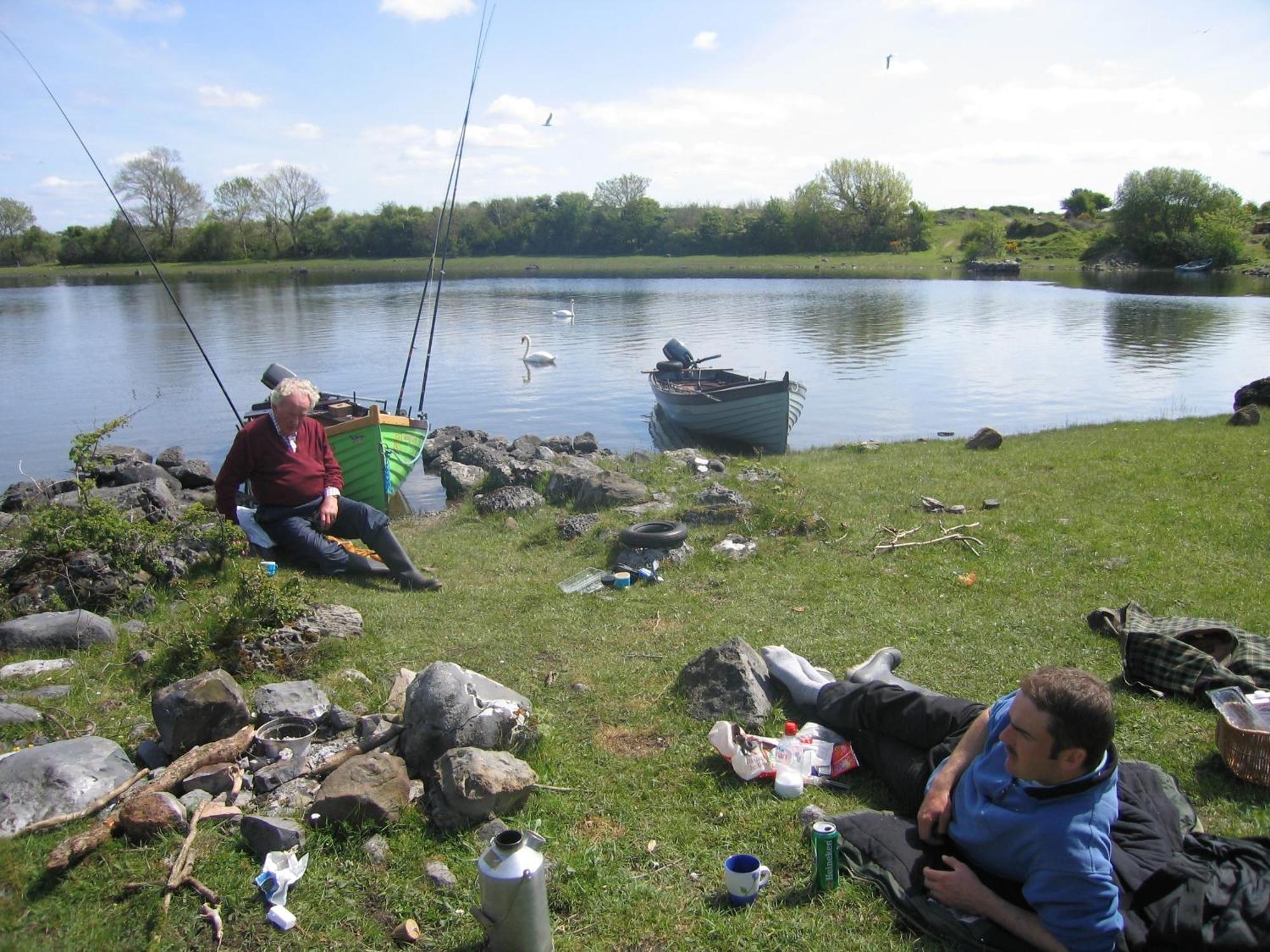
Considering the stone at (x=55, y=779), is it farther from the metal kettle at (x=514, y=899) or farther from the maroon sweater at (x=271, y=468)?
the maroon sweater at (x=271, y=468)

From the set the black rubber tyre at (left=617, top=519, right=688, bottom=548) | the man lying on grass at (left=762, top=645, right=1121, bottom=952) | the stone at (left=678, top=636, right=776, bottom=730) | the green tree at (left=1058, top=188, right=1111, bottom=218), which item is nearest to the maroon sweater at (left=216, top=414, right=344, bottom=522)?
the black rubber tyre at (left=617, top=519, right=688, bottom=548)

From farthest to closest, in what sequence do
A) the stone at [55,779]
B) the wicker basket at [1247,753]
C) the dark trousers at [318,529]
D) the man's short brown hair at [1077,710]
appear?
the dark trousers at [318,529] → the wicker basket at [1247,753] → the stone at [55,779] → the man's short brown hair at [1077,710]

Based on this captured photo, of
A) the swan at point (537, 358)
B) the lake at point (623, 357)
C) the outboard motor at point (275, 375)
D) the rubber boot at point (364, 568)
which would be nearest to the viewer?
the rubber boot at point (364, 568)

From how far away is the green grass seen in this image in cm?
368

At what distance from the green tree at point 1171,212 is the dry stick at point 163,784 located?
96.2 meters

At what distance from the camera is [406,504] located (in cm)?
1491

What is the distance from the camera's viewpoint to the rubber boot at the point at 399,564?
825cm

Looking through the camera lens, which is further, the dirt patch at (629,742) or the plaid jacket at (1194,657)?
the plaid jacket at (1194,657)

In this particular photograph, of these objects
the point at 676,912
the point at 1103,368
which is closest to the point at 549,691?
the point at 676,912

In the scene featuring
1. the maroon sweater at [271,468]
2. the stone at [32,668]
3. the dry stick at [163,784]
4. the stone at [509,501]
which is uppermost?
the maroon sweater at [271,468]

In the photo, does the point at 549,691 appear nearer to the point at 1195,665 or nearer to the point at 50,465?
the point at 1195,665

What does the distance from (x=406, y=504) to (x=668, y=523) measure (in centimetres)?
735

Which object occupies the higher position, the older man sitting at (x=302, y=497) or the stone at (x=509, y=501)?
the older man sitting at (x=302, y=497)

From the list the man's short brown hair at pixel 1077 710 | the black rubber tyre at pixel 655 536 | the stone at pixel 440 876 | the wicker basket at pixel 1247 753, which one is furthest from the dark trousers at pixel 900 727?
the black rubber tyre at pixel 655 536
